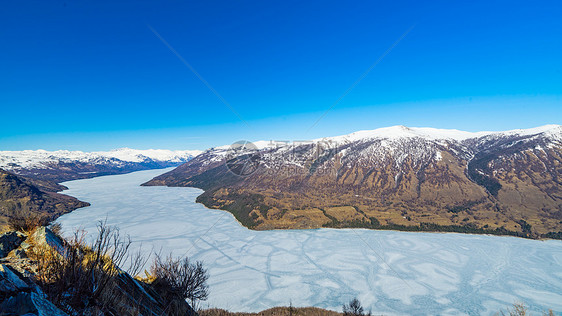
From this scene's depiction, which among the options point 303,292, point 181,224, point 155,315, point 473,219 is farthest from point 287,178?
point 155,315

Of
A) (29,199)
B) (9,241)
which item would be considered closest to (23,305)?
(9,241)

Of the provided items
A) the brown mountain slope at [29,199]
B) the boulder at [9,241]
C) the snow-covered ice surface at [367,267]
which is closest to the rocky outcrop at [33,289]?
the boulder at [9,241]

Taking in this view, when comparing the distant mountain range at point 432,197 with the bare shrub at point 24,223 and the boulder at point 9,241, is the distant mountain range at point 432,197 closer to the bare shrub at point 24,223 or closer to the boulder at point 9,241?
the bare shrub at point 24,223

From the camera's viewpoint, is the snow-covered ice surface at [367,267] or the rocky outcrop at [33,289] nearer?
the rocky outcrop at [33,289]

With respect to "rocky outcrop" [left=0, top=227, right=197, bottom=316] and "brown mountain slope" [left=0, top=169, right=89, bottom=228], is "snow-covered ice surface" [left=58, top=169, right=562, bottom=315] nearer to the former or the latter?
"brown mountain slope" [left=0, top=169, right=89, bottom=228]

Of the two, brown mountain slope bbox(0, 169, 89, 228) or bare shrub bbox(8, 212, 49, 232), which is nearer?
bare shrub bbox(8, 212, 49, 232)

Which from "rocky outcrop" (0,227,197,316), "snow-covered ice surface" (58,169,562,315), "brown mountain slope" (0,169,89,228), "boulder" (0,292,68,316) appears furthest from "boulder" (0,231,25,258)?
"brown mountain slope" (0,169,89,228)

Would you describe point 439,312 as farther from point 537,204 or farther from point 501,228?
point 537,204

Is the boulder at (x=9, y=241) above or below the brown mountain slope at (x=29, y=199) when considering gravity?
above
